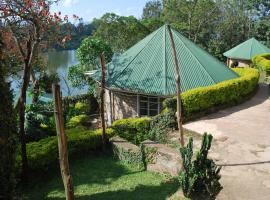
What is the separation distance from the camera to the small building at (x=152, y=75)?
18.9m

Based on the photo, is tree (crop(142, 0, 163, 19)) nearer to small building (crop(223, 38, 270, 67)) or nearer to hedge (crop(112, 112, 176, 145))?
small building (crop(223, 38, 270, 67))

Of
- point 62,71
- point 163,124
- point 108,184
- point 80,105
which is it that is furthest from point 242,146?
point 62,71

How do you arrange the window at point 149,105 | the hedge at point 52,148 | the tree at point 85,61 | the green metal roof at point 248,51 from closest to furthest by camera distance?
the hedge at point 52,148, the window at point 149,105, the tree at point 85,61, the green metal roof at point 248,51

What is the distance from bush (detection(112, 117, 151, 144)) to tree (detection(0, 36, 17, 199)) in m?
6.95

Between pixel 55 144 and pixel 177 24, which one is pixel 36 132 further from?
pixel 177 24

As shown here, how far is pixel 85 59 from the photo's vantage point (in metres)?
26.4

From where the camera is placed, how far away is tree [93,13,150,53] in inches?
1535

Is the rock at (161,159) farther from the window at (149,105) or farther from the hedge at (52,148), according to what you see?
the window at (149,105)

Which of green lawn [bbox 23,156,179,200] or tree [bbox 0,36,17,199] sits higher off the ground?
tree [bbox 0,36,17,199]

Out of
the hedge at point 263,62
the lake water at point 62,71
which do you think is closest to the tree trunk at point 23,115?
the lake water at point 62,71

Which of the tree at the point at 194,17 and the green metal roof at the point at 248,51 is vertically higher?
the tree at the point at 194,17

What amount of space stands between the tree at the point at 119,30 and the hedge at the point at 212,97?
21.5m

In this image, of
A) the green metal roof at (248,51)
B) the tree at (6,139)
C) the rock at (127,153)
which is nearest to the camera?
the tree at (6,139)

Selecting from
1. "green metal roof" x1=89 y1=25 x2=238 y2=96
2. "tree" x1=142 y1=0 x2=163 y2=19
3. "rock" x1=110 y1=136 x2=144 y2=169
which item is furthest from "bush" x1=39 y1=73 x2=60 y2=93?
"tree" x1=142 y1=0 x2=163 y2=19
